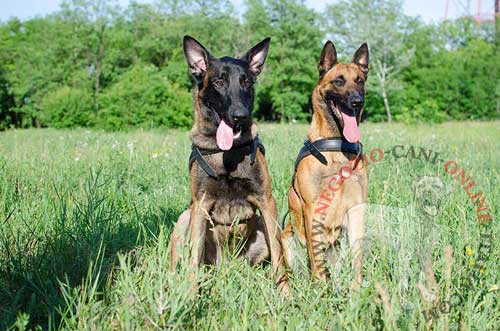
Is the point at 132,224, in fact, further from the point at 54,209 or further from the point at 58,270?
the point at 58,270

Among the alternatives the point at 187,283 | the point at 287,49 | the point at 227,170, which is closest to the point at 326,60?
the point at 227,170

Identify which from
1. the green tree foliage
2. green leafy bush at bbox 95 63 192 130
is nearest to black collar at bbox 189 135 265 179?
green leafy bush at bbox 95 63 192 130

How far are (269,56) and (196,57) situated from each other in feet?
129

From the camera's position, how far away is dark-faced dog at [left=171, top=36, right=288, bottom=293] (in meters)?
3.19

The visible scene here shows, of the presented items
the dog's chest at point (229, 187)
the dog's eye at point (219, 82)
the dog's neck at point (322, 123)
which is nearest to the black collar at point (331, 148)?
the dog's neck at point (322, 123)

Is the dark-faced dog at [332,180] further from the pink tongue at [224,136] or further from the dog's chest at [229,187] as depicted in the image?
the pink tongue at [224,136]

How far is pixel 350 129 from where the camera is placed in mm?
3426

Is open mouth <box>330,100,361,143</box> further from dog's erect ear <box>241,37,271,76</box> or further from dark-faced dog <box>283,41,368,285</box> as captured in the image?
dog's erect ear <box>241,37,271,76</box>

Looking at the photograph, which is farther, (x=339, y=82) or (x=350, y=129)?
(x=339, y=82)

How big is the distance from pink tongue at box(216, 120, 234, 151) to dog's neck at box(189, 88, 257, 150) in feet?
0.40

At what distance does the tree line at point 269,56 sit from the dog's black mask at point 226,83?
33.5m

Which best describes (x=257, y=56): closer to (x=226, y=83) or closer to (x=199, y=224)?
(x=226, y=83)

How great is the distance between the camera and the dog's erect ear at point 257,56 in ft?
11.7

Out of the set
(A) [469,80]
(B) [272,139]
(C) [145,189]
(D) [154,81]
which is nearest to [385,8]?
(A) [469,80]
